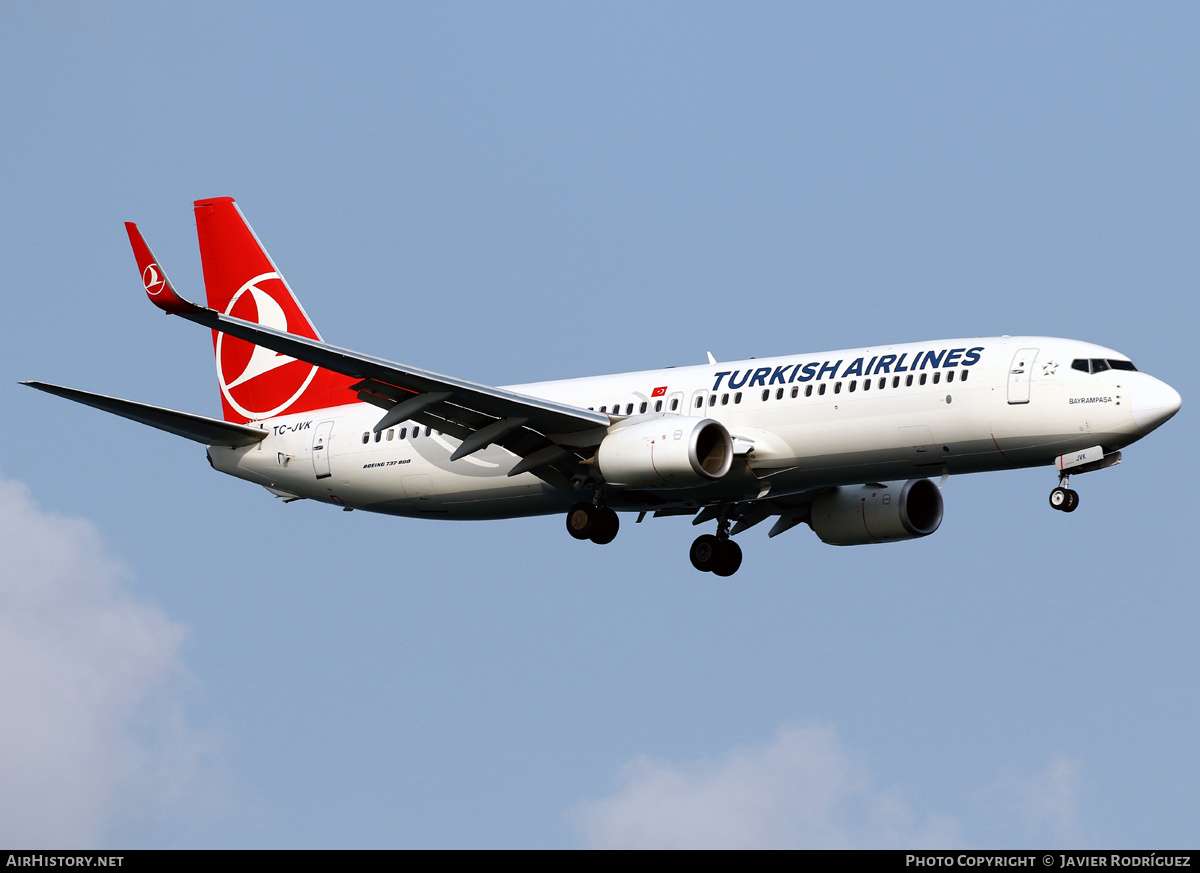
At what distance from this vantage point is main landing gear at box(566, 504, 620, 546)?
45.4 metres

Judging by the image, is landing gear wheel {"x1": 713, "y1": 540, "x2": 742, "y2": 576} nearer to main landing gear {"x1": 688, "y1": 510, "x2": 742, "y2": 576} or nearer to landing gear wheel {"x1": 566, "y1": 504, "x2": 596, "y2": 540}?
main landing gear {"x1": 688, "y1": 510, "x2": 742, "y2": 576}

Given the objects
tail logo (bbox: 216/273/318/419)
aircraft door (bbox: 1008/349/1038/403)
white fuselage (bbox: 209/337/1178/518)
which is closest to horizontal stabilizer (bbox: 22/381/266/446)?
tail logo (bbox: 216/273/318/419)

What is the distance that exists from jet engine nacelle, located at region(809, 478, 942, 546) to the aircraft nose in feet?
29.3

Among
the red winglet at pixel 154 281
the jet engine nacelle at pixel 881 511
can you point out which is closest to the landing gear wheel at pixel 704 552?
the jet engine nacelle at pixel 881 511

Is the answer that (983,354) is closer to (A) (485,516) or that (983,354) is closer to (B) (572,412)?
(B) (572,412)

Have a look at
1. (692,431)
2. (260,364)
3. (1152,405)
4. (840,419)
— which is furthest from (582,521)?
(1152,405)

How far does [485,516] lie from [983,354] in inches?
556

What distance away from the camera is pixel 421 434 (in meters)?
48.6

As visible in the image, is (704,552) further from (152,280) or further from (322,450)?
(152,280)

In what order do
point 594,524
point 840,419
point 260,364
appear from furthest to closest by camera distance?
point 260,364 < point 594,524 < point 840,419

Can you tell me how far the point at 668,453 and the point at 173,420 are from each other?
14300 millimetres

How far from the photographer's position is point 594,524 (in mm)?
45406
